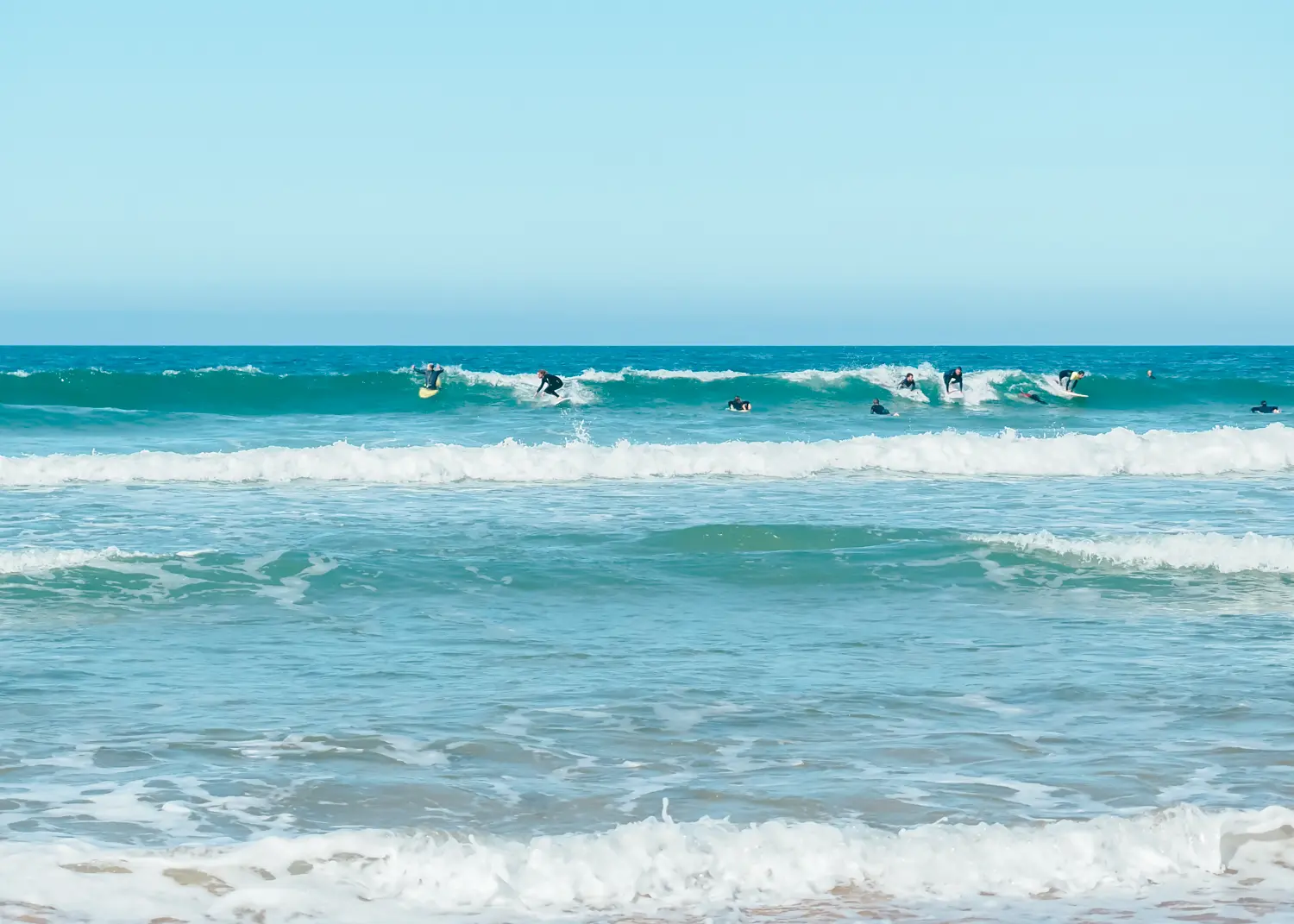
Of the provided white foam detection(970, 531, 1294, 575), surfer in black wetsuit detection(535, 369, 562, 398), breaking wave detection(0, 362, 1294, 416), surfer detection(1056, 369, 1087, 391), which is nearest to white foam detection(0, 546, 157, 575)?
white foam detection(970, 531, 1294, 575)

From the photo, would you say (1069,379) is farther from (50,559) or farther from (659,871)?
(659,871)

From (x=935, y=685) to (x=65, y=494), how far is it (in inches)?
488

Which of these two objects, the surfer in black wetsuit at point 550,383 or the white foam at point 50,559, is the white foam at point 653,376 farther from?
the white foam at point 50,559

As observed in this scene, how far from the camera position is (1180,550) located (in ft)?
37.5

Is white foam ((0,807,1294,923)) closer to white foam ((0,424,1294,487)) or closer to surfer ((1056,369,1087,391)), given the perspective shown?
white foam ((0,424,1294,487))

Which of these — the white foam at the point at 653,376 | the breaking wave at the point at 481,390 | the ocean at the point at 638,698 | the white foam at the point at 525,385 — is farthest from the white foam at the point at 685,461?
the white foam at the point at 653,376

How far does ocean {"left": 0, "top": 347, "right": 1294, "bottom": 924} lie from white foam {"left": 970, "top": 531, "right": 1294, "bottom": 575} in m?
0.06

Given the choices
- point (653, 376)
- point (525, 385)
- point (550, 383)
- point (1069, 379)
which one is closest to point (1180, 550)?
point (550, 383)

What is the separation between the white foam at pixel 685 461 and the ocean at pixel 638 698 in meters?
0.21

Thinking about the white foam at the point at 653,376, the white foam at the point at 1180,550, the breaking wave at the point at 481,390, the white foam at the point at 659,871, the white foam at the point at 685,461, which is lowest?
the white foam at the point at 659,871

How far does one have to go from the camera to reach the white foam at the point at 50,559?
415 inches

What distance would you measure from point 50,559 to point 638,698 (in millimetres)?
6257

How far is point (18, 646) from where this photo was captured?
27.1 ft

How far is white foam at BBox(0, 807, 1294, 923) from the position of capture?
4.50m
